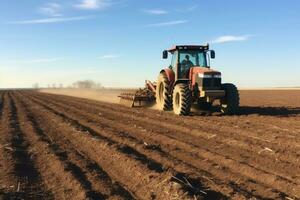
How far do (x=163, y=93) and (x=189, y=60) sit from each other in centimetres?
160

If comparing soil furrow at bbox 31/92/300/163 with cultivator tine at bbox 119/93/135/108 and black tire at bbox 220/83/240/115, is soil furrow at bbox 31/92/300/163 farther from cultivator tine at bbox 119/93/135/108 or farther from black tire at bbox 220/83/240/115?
cultivator tine at bbox 119/93/135/108

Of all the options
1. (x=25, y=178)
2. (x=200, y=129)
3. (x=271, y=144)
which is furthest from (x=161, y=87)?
(x=25, y=178)

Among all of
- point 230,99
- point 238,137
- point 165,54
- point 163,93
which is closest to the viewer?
point 238,137

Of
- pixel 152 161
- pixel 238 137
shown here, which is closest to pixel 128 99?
pixel 238 137

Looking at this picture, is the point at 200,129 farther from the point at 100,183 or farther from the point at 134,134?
the point at 100,183

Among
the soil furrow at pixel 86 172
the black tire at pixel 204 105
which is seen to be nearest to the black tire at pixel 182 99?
the black tire at pixel 204 105

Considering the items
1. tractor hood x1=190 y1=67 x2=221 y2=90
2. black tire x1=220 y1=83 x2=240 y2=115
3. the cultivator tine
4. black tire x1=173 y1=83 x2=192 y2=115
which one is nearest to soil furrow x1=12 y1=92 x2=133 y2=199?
black tire x1=173 y1=83 x2=192 y2=115

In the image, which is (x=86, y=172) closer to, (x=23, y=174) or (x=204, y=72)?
(x=23, y=174)

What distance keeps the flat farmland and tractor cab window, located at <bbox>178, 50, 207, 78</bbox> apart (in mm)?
3877

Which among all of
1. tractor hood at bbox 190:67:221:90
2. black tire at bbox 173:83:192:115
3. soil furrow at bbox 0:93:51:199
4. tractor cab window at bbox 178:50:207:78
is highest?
tractor cab window at bbox 178:50:207:78

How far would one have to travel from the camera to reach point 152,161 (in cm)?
721

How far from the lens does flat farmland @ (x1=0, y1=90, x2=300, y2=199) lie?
218 inches

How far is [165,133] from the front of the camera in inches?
413

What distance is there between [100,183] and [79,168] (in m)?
1.03
